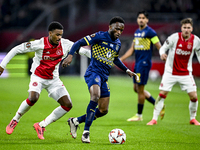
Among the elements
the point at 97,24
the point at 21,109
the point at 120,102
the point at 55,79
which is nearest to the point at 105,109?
the point at 55,79

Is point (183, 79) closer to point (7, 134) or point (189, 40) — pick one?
point (189, 40)

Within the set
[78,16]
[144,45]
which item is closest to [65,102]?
[144,45]

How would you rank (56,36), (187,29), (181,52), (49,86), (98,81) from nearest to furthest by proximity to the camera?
(98,81) → (56,36) → (49,86) → (187,29) → (181,52)

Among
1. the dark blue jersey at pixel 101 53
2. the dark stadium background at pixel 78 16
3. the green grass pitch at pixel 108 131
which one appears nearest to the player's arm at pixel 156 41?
the green grass pitch at pixel 108 131

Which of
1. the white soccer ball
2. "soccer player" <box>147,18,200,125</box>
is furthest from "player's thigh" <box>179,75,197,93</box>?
the white soccer ball

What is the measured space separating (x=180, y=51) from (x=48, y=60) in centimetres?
310

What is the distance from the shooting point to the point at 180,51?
7.35m

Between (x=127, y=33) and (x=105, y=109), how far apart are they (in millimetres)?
22451

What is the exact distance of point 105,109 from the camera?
5.77 meters

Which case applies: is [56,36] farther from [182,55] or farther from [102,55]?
[182,55]

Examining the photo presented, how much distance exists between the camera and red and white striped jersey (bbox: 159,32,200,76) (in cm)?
729

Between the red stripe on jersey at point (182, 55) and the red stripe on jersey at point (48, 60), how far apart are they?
283 centimetres

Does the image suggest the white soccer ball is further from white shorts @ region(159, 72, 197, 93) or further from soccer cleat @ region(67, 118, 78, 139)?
white shorts @ region(159, 72, 197, 93)

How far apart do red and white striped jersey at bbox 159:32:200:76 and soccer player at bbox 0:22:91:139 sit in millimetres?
2357
